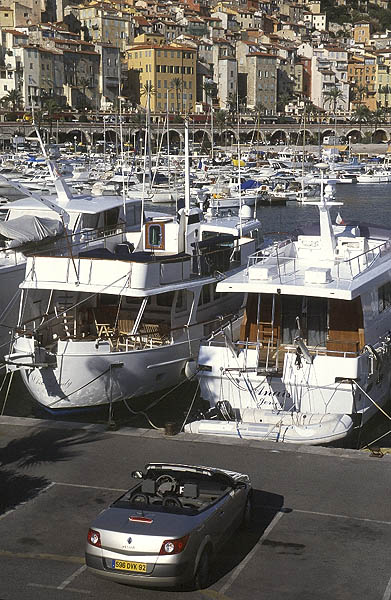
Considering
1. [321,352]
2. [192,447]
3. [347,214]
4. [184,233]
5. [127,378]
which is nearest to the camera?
[192,447]

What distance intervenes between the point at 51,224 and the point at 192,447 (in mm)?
12227

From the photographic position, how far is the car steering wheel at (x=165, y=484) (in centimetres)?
1116

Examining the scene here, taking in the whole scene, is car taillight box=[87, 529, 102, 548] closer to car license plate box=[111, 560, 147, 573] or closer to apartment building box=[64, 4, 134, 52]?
car license plate box=[111, 560, 147, 573]

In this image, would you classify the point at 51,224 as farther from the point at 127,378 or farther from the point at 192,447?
the point at 192,447

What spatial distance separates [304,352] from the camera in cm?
1809

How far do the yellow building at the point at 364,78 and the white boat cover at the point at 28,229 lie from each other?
532ft

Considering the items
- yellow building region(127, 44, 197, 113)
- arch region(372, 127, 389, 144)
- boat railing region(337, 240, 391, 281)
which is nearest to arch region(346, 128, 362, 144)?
arch region(372, 127, 389, 144)

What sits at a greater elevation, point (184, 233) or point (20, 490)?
point (184, 233)

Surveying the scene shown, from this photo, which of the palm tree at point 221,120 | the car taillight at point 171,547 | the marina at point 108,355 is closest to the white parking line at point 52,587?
the car taillight at point 171,547

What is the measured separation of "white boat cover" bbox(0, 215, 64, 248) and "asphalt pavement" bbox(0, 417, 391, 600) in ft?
29.3

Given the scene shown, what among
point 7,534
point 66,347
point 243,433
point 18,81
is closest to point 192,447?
point 243,433

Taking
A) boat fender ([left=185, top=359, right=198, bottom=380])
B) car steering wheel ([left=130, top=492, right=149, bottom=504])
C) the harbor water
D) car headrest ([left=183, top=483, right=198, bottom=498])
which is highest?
car headrest ([left=183, top=483, right=198, bottom=498])

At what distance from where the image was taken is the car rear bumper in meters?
9.97

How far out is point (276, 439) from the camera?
1639 centimetres
